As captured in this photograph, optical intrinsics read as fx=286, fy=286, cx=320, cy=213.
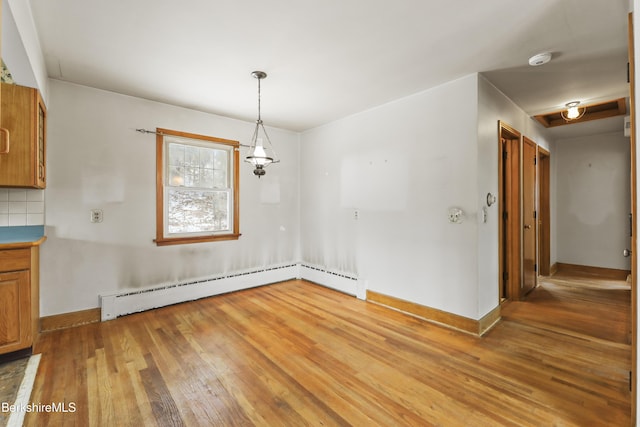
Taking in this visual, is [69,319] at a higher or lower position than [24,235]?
lower

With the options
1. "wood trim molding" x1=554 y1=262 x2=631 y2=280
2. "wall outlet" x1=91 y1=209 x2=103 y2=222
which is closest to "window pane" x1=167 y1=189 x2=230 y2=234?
"wall outlet" x1=91 y1=209 x2=103 y2=222

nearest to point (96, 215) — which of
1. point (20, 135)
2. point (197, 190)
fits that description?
point (20, 135)

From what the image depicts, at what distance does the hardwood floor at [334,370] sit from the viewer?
1.83 meters

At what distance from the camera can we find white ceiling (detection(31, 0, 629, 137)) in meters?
2.01

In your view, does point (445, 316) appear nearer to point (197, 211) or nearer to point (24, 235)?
point (197, 211)

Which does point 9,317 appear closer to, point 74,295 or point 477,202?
point 74,295

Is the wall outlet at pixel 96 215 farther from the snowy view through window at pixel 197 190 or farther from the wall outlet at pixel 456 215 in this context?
the wall outlet at pixel 456 215

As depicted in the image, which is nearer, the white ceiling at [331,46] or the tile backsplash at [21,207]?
the white ceiling at [331,46]

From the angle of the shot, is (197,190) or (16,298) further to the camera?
(197,190)

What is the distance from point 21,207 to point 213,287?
224cm

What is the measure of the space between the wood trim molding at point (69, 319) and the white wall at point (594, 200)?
7.84 m

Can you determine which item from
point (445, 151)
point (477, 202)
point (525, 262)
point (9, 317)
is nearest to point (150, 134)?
point (9, 317)

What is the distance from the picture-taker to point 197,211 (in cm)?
414

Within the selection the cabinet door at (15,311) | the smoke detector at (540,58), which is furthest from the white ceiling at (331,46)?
the cabinet door at (15,311)
